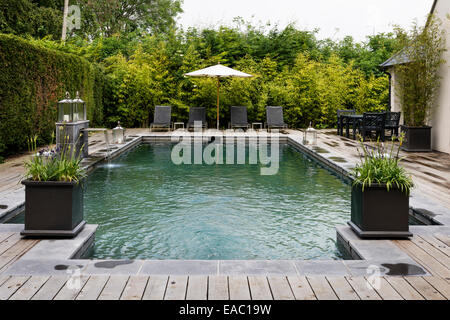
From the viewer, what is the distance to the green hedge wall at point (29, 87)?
8.44 meters

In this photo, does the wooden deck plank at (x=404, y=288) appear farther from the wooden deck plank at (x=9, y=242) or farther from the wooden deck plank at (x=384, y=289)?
the wooden deck plank at (x=9, y=242)

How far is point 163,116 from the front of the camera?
48.6 feet

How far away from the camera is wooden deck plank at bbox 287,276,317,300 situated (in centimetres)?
273

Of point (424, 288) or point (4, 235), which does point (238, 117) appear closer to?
point (4, 235)

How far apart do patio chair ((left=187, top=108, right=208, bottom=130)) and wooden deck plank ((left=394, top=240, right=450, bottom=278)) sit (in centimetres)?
1148

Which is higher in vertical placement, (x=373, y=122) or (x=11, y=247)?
(x=373, y=122)

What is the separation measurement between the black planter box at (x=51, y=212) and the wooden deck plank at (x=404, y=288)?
2.51m

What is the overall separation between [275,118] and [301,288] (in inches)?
486

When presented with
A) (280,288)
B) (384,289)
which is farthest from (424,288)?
(280,288)

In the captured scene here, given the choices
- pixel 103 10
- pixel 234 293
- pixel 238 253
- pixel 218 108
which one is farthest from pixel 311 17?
pixel 234 293

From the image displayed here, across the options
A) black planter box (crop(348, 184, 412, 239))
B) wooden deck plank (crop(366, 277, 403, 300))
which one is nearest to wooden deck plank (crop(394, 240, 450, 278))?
black planter box (crop(348, 184, 412, 239))

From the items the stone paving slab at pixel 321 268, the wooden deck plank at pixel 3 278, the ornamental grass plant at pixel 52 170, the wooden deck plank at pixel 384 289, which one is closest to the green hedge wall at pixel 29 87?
the ornamental grass plant at pixel 52 170

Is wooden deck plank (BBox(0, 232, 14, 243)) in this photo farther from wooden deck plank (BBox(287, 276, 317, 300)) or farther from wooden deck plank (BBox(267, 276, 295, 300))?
wooden deck plank (BBox(287, 276, 317, 300))

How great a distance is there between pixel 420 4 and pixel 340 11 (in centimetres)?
375
